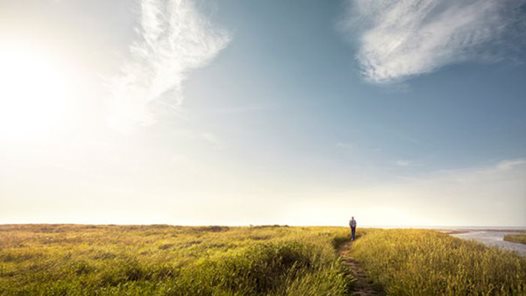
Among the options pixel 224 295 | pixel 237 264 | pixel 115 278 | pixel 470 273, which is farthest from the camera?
pixel 115 278

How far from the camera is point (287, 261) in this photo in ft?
31.1

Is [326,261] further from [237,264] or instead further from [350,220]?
[350,220]

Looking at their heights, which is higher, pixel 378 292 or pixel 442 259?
pixel 442 259

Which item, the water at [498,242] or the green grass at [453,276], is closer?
the green grass at [453,276]

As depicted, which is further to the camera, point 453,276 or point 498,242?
point 498,242

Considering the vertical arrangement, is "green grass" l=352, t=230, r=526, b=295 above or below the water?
above

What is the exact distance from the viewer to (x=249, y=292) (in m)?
6.25

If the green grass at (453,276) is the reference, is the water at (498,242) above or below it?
below

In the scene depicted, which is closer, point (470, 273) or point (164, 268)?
point (470, 273)

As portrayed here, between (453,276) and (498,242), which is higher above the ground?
(453,276)

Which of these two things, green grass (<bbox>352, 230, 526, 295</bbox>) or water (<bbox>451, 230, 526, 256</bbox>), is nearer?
green grass (<bbox>352, 230, 526, 295</bbox>)

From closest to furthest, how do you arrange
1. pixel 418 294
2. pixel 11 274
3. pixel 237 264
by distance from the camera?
pixel 418 294 < pixel 237 264 < pixel 11 274

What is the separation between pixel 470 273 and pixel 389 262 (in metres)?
3.26

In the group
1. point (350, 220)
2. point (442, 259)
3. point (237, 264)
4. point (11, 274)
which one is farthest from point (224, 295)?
point (350, 220)
